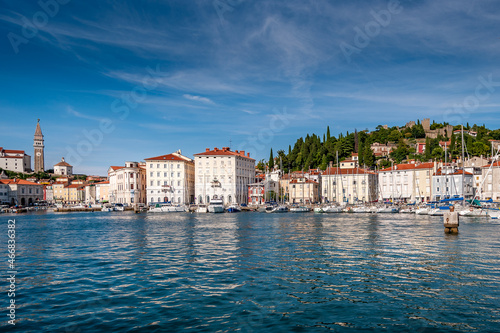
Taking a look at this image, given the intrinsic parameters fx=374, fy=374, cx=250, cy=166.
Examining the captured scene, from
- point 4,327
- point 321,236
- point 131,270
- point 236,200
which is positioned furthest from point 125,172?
point 4,327

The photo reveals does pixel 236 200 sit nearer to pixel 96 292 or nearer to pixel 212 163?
pixel 212 163

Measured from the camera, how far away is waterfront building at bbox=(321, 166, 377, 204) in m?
84.4

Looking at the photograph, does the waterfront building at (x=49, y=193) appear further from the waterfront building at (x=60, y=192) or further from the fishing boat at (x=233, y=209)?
the fishing boat at (x=233, y=209)

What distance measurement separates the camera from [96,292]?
492 inches

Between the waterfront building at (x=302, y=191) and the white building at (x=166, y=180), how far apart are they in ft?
82.6

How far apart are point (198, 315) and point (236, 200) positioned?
7705cm

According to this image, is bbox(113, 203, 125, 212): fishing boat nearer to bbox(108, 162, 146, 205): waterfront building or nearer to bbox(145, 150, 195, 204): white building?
bbox(145, 150, 195, 204): white building

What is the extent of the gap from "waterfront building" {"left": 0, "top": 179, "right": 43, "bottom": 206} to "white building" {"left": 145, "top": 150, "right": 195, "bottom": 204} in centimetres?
5062

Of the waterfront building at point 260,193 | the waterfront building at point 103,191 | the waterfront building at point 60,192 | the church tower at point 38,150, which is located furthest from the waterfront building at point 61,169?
the waterfront building at point 260,193

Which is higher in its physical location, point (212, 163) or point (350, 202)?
point (212, 163)

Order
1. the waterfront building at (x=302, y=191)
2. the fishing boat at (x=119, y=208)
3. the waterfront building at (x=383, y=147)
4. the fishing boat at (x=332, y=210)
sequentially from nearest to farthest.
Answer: the fishing boat at (x=332, y=210) → the fishing boat at (x=119, y=208) → the waterfront building at (x=302, y=191) → the waterfront building at (x=383, y=147)

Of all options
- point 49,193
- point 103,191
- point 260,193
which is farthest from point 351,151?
point 49,193

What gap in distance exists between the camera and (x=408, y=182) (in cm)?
8006

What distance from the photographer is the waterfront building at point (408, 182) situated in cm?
7744
